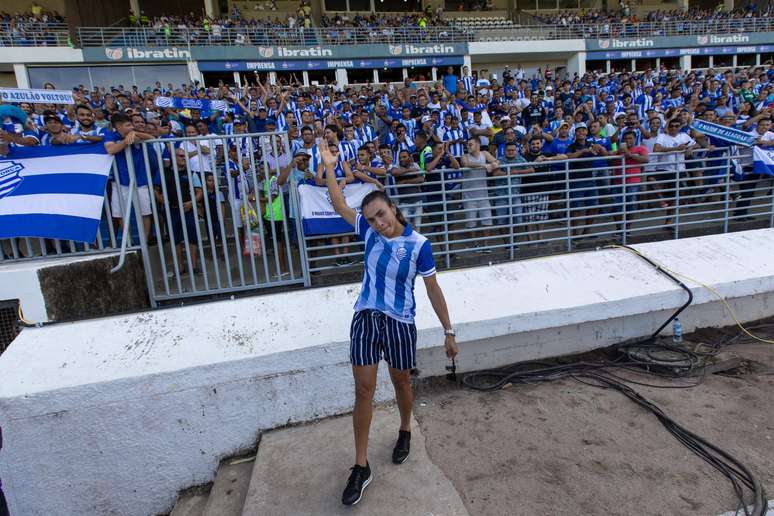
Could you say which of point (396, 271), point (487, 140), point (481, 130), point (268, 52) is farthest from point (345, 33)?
point (396, 271)

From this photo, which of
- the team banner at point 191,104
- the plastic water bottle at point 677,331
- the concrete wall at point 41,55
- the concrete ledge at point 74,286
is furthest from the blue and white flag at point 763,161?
the concrete wall at point 41,55

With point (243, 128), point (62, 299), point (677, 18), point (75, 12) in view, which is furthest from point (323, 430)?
point (677, 18)

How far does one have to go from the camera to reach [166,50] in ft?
79.0

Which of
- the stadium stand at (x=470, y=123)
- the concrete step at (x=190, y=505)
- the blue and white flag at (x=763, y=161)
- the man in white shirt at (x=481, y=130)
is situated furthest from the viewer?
the man in white shirt at (x=481, y=130)

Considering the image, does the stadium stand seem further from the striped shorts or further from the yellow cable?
the striped shorts

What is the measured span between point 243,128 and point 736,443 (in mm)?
8705

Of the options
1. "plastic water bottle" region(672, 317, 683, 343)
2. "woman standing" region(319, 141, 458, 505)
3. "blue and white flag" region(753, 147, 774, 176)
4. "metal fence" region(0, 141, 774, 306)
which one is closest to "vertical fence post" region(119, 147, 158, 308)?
"metal fence" region(0, 141, 774, 306)

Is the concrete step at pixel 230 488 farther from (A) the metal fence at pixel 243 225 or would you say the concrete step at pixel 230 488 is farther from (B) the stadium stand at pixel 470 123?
(B) the stadium stand at pixel 470 123

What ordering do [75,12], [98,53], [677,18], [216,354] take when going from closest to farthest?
[216,354] → [98,53] → [75,12] → [677,18]

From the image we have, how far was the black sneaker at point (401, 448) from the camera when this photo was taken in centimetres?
333

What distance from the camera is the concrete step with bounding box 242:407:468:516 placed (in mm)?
2979

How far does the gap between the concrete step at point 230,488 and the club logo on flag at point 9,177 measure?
10.0ft

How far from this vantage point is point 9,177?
14.0 ft

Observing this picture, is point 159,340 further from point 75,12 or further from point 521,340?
point 75,12
